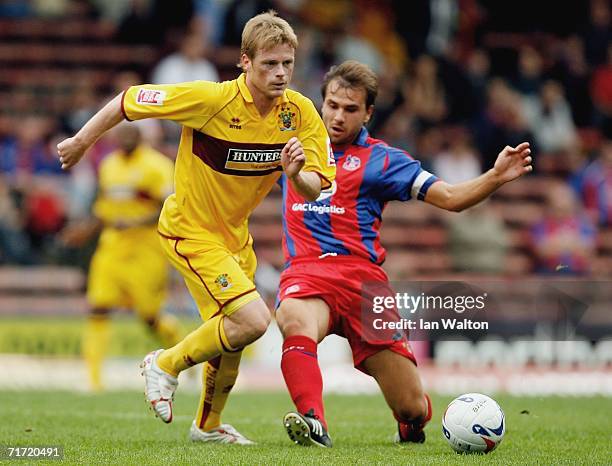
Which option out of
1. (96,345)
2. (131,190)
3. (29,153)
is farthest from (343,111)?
(29,153)

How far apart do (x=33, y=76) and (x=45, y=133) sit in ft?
7.24

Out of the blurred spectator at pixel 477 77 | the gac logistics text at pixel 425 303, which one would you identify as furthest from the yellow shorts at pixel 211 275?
the blurred spectator at pixel 477 77

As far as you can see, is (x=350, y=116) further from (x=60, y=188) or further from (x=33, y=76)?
(x=33, y=76)

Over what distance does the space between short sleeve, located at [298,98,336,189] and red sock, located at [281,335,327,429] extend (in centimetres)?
98

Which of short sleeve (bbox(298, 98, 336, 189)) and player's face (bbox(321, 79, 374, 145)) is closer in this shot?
short sleeve (bbox(298, 98, 336, 189))

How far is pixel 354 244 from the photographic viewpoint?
812 cm

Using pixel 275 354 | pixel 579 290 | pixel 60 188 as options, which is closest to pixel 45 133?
pixel 60 188

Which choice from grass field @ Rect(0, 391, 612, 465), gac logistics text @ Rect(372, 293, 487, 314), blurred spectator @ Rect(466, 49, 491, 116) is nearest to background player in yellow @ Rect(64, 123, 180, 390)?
grass field @ Rect(0, 391, 612, 465)

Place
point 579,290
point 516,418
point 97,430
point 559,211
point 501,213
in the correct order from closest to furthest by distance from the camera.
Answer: point 97,430 → point 516,418 → point 579,290 → point 559,211 → point 501,213

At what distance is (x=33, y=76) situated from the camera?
19.4 m

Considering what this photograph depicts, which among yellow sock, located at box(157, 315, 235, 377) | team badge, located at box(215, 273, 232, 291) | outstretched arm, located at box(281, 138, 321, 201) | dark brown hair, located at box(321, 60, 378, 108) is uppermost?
dark brown hair, located at box(321, 60, 378, 108)

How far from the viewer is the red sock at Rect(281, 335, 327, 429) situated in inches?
293

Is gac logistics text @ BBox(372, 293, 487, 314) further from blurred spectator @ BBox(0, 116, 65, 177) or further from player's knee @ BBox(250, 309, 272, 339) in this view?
blurred spectator @ BBox(0, 116, 65, 177)

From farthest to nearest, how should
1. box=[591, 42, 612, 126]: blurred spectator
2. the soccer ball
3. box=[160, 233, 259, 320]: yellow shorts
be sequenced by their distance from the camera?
box=[591, 42, 612, 126]: blurred spectator
box=[160, 233, 259, 320]: yellow shorts
the soccer ball
